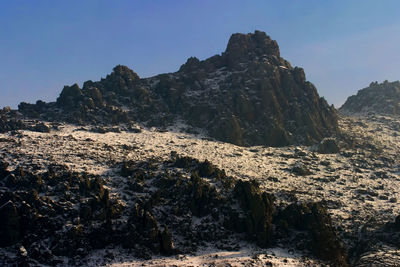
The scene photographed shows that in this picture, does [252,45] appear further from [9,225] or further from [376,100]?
[9,225]

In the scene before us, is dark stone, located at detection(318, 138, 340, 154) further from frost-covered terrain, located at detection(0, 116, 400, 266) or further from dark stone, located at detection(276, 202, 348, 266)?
dark stone, located at detection(276, 202, 348, 266)

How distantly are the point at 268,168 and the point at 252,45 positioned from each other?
5305 centimetres

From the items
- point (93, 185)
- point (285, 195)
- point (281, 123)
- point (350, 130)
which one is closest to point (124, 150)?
point (93, 185)

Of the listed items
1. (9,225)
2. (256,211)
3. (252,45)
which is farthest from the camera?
(252,45)

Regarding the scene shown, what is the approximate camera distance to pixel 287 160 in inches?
2566

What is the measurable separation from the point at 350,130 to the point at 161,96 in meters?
52.4

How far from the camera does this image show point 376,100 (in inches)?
4865

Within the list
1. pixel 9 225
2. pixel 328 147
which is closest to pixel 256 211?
pixel 9 225

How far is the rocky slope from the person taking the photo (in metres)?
115

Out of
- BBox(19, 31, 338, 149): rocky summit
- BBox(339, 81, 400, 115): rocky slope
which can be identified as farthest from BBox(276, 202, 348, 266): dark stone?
BBox(339, 81, 400, 115): rocky slope

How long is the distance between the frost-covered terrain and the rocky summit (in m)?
4.85

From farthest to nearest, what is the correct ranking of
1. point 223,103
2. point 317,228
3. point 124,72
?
point 124,72, point 223,103, point 317,228

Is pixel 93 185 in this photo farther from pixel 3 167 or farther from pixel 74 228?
pixel 3 167

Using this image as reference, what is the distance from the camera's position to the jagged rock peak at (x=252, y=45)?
3880 inches
